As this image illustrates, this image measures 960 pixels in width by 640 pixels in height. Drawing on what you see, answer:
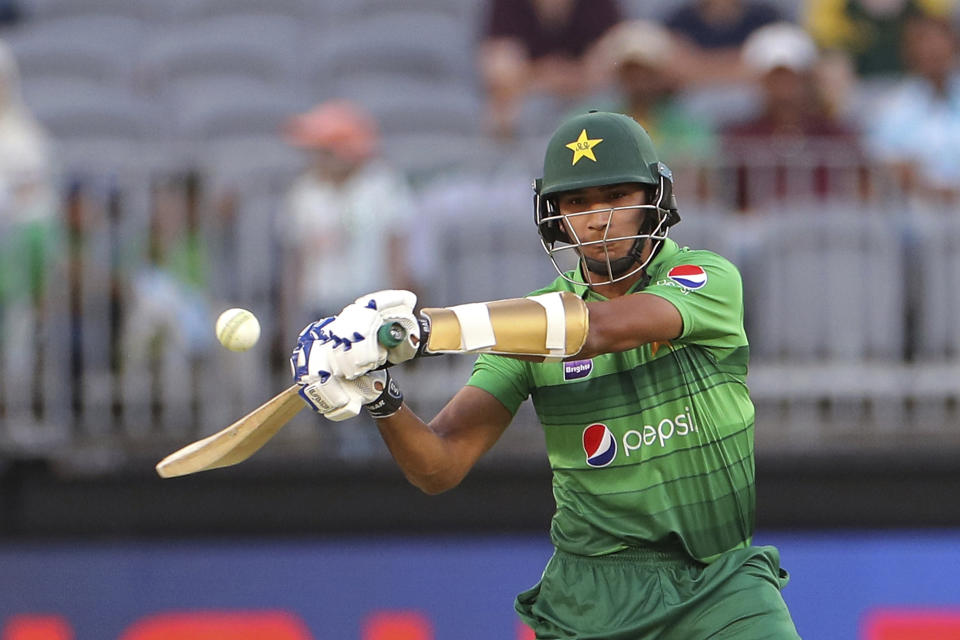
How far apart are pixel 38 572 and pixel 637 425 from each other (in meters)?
4.72

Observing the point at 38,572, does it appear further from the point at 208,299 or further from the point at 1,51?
the point at 1,51

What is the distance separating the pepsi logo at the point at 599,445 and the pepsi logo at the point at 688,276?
424 mm

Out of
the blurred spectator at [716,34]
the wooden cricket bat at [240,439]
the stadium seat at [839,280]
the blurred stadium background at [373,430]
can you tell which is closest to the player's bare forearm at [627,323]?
the wooden cricket bat at [240,439]

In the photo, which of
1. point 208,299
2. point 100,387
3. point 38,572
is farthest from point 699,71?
point 38,572

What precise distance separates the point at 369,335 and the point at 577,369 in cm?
75

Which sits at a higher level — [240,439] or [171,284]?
[171,284]

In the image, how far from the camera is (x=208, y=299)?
7.61m

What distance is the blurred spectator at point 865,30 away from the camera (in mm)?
9555

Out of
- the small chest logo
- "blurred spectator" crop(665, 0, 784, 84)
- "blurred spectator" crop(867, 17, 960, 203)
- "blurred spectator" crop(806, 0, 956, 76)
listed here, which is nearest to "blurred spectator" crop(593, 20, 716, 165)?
"blurred spectator" crop(867, 17, 960, 203)

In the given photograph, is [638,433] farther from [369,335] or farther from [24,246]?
[24,246]

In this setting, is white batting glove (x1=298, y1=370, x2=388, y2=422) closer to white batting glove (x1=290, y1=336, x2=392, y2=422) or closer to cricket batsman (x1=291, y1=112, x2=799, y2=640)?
white batting glove (x1=290, y1=336, x2=392, y2=422)

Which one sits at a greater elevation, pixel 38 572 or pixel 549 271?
pixel 549 271

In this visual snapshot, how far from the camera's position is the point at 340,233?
24.7 feet

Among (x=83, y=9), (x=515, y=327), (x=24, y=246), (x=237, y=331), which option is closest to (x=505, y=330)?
(x=515, y=327)
